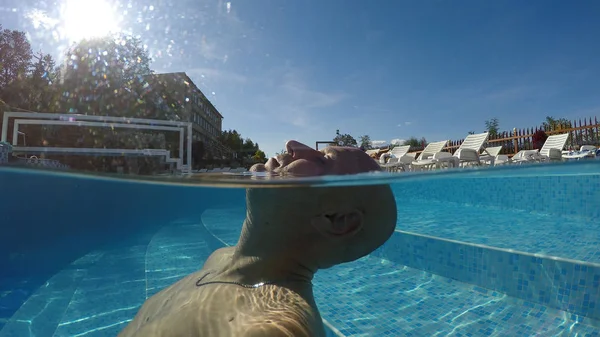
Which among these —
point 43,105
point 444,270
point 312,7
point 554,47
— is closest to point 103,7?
point 43,105

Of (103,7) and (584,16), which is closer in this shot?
(103,7)

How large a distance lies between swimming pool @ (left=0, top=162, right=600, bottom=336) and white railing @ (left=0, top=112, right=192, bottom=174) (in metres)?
0.67

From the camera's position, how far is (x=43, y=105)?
405cm

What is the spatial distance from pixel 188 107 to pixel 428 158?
1084cm

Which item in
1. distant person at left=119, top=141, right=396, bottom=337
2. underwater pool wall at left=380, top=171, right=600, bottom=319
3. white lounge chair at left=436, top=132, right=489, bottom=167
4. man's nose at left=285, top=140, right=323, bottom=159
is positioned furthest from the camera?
white lounge chair at left=436, top=132, right=489, bottom=167

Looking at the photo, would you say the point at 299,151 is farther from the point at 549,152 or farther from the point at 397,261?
the point at 549,152

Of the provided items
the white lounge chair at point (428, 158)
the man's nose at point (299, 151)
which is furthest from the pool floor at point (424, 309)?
the white lounge chair at point (428, 158)

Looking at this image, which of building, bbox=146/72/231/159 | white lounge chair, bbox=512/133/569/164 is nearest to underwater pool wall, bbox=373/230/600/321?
building, bbox=146/72/231/159

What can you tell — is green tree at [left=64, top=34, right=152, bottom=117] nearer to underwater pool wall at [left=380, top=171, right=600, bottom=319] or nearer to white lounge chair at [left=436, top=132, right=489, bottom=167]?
underwater pool wall at [left=380, top=171, right=600, bottom=319]

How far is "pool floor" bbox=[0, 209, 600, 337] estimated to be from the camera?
3418 millimetres

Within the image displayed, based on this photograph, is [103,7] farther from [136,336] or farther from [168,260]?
[168,260]

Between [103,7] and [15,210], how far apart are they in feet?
36.3

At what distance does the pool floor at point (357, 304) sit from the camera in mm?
3418

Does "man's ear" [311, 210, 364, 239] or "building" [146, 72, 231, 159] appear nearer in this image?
"man's ear" [311, 210, 364, 239]
